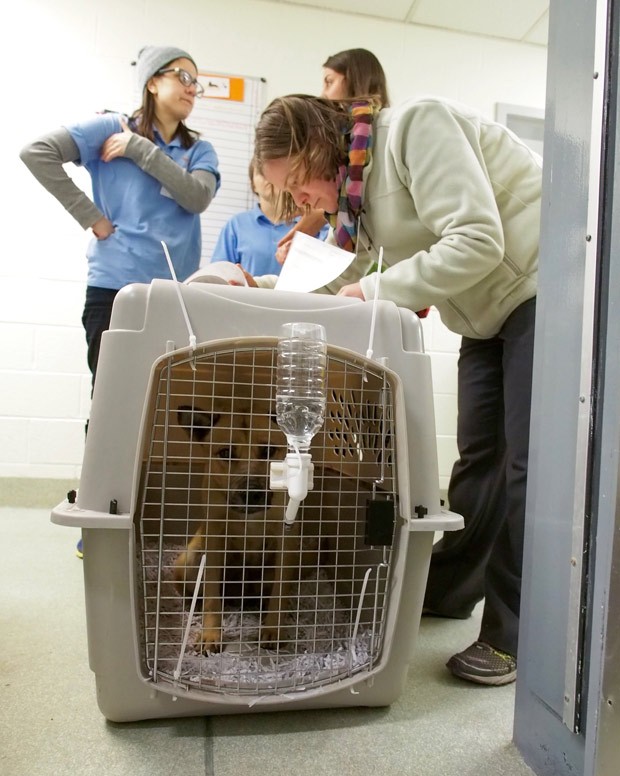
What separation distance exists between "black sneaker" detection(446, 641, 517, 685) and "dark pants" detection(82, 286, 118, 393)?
1.36m

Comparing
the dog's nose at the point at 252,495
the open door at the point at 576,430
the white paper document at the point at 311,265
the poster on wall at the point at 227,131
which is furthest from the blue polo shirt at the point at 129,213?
the open door at the point at 576,430

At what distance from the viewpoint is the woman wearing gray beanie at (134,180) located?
1.92 m

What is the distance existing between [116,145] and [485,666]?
70.2 inches

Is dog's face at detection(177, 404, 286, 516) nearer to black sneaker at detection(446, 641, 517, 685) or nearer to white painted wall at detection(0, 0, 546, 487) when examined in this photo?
black sneaker at detection(446, 641, 517, 685)

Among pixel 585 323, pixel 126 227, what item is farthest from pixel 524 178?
pixel 126 227

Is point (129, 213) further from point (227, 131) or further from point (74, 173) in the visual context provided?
point (227, 131)

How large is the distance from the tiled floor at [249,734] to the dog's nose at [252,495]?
0.36 meters

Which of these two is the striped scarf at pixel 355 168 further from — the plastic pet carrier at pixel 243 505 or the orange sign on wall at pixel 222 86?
the orange sign on wall at pixel 222 86

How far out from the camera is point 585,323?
0.75m

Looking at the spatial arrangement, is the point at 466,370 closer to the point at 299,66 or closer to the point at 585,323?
the point at 585,323

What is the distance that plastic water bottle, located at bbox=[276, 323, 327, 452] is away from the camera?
0.88 metres

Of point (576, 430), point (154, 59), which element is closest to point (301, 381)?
point (576, 430)

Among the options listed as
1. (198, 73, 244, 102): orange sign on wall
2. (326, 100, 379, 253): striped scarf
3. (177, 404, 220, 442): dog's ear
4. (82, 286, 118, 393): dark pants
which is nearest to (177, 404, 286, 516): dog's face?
(177, 404, 220, 442): dog's ear

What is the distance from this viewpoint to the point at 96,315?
1.89m
